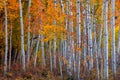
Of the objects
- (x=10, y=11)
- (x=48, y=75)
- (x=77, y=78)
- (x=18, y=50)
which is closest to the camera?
(x=77, y=78)

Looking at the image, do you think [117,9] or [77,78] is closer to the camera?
[77,78]

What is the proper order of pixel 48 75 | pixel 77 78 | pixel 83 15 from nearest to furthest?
pixel 77 78 → pixel 48 75 → pixel 83 15

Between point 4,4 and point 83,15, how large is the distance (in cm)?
497

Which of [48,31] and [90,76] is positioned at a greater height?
[48,31]

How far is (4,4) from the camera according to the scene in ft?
60.2

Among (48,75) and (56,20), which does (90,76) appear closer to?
(48,75)

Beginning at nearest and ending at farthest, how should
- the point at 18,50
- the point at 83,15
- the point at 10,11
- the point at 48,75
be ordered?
the point at 48,75 < the point at 83,15 < the point at 10,11 < the point at 18,50

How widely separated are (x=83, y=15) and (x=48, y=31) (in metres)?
2.66

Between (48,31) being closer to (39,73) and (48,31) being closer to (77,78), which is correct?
(39,73)

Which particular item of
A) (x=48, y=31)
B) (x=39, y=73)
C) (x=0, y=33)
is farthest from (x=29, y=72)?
(x=0, y=33)

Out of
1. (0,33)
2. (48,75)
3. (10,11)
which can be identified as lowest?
(48,75)

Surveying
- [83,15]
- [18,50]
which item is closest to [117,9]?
[83,15]

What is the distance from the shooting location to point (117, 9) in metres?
21.7

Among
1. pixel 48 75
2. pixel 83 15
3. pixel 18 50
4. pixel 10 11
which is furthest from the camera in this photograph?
pixel 18 50
